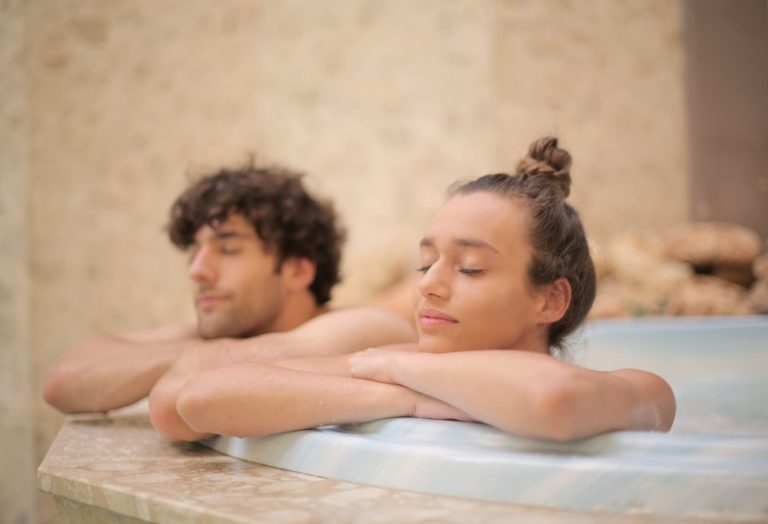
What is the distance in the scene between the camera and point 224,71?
198 inches

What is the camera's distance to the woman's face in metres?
1.16

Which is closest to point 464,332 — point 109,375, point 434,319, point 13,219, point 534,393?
point 434,319

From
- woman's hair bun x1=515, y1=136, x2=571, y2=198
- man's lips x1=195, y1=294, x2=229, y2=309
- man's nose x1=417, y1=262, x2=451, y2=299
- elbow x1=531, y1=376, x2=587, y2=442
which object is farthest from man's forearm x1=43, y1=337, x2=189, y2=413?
elbow x1=531, y1=376, x2=587, y2=442

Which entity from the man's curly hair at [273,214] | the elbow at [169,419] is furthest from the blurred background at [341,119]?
the elbow at [169,419]

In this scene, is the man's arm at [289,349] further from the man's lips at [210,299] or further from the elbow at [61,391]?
the elbow at [61,391]

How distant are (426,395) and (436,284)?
16 cm

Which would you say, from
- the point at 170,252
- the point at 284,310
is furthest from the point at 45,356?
the point at 284,310

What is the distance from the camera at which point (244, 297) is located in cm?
191

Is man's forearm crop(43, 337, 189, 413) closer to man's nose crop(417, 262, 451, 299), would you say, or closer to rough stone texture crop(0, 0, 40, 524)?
man's nose crop(417, 262, 451, 299)

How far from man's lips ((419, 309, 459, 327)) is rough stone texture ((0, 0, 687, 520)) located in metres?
3.45

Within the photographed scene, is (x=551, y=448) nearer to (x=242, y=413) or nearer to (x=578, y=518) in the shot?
(x=578, y=518)

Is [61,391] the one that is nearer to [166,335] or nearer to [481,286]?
[166,335]

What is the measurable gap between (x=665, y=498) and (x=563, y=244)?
18.6 inches

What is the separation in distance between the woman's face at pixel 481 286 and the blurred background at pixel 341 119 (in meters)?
3.44
